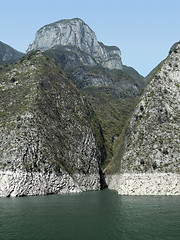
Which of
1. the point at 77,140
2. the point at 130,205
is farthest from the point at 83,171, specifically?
the point at 130,205

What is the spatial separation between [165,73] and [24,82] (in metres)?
71.0

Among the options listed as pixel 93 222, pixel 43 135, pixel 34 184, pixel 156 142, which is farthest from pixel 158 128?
pixel 93 222

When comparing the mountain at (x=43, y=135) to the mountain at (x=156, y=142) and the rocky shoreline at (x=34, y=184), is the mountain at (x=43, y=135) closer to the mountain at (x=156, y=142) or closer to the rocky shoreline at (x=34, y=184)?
the rocky shoreline at (x=34, y=184)

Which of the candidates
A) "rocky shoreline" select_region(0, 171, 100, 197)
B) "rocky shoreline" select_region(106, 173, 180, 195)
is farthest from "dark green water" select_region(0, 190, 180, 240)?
"rocky shoreline" select_region(0, 171, 100, 197)

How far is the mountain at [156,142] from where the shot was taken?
3308 inches

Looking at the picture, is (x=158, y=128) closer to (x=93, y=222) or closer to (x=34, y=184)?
(x=34, y=184)

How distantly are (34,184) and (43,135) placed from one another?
23.6 metres

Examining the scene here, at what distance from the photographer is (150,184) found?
84250mm

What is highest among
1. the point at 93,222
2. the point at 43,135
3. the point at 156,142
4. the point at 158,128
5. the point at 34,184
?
the point at 158,128

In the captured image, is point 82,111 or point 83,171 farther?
point 82,111

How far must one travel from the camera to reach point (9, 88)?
133000mm

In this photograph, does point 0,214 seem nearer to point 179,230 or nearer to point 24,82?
point 179,230

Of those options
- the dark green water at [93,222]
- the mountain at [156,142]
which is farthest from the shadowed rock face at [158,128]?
the dark green water at [93,222]

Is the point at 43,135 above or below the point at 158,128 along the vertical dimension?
below
